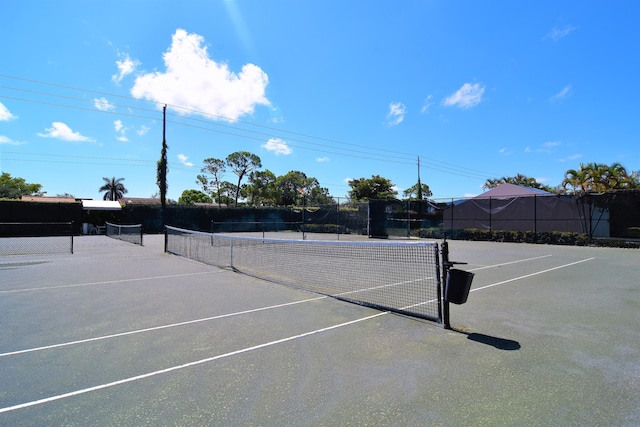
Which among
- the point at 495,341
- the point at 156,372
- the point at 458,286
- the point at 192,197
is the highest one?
the point at 192,197

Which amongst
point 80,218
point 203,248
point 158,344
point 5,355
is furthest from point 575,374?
point 80,218

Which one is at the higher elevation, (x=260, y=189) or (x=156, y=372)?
(x=260, y=189)

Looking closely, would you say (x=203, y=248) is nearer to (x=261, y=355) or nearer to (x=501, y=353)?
(x=261, y=355)

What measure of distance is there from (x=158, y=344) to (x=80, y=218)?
34.9 m

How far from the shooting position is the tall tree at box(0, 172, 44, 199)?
57500 mm

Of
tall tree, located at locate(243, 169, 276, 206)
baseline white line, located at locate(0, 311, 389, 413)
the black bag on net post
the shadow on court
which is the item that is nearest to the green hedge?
the black bag on net post

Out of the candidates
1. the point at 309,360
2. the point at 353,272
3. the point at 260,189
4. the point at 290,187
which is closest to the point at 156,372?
the point at 309,360

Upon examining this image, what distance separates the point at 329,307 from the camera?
6.54 meters

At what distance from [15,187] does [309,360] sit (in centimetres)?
8608

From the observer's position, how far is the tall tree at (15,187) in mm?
57500

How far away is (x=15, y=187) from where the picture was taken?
219 ft

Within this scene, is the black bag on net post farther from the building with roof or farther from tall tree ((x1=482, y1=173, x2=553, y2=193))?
tall tree ((x1=482, y1=173, x2=553, y2=193))

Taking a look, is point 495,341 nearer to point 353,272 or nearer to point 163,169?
point 353,272

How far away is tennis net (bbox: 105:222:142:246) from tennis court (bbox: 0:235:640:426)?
1627cm
